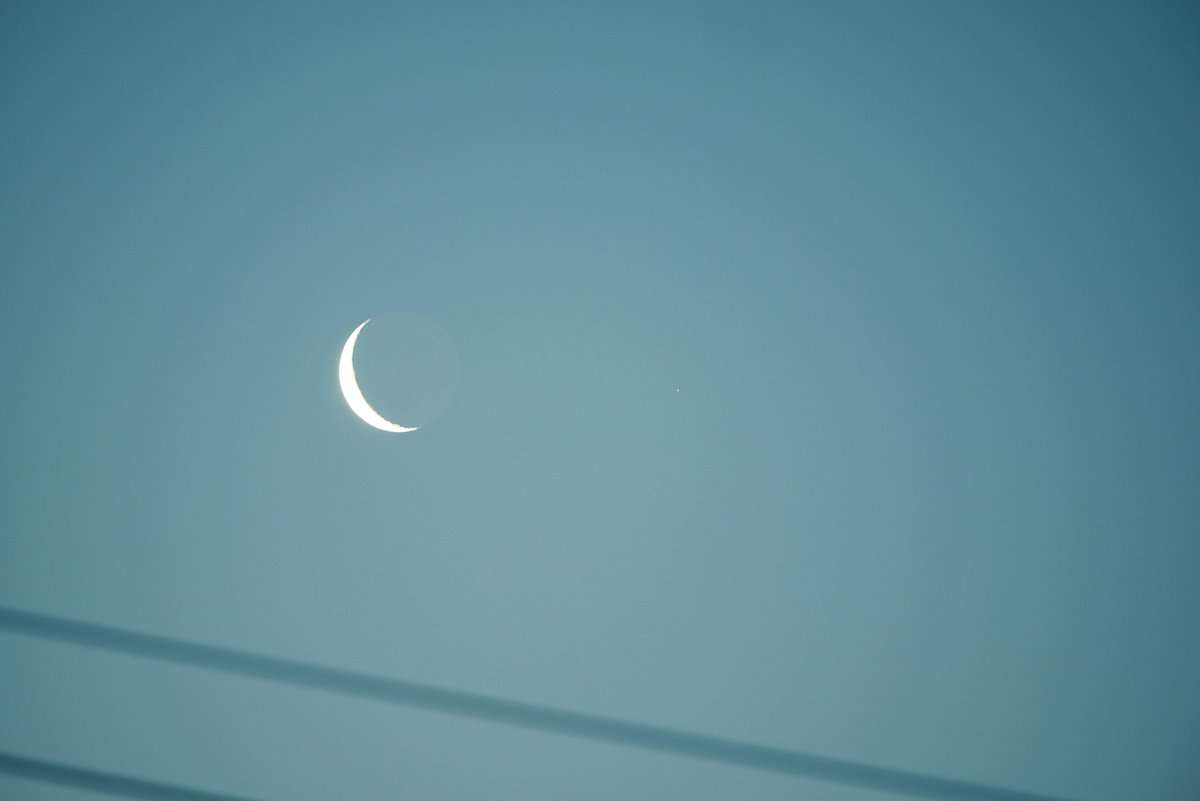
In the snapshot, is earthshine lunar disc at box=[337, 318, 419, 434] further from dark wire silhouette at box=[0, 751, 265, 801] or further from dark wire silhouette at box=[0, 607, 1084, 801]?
dark wire silhouette at box=[0, 751, 265, 801]

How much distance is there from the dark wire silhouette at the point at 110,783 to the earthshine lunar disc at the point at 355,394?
1.94 metres

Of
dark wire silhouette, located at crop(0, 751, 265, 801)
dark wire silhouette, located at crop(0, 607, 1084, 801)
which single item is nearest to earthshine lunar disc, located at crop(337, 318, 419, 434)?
dark wire silhouette, located at crop(0, 607, 1084, 801)

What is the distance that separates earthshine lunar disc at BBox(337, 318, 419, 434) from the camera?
2.50 m

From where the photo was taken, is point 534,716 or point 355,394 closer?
point 355,394

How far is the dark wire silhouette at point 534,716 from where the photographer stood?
280cm

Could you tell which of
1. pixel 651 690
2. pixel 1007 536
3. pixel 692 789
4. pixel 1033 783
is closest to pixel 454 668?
pixel 651 690

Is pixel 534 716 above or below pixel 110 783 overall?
above

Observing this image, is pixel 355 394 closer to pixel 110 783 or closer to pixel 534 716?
pixel 534 716

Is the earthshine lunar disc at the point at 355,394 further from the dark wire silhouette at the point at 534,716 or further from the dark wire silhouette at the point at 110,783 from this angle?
the dark wire silhouette at the point at 110,783

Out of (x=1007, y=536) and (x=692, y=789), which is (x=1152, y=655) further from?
Result: (x=692, y=789)

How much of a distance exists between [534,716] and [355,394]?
1.65 meters

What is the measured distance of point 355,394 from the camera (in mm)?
2553

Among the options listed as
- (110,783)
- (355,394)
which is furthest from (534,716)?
(110,783)

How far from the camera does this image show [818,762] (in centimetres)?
294
